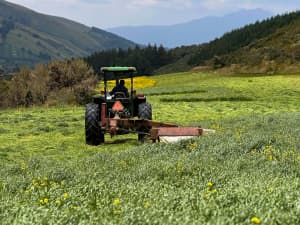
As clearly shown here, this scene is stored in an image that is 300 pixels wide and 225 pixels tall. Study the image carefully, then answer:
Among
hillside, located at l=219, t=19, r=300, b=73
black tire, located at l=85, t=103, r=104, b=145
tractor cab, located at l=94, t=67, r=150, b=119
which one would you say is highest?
hillside, located at l=219, t=19, r=300, b=73

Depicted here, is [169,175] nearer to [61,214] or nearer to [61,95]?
[61,214]

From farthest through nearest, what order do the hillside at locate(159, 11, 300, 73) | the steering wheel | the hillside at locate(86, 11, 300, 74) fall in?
the hillside at locate(86, 11, 300, 74) → the hillside at locate(159, 11, 300, 73) → the steering wheel

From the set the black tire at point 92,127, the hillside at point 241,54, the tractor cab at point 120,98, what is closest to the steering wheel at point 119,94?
the tractor cab at point 120,98

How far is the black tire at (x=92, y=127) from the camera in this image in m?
18.4

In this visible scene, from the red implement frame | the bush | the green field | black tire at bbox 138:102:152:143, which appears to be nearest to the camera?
the green field

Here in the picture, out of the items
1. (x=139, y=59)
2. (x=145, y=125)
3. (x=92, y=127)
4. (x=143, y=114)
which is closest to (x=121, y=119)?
(x=145, y=125)

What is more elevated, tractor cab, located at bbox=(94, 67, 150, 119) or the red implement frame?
tractor cab, located at bbox=(94, 67, 150, 119)

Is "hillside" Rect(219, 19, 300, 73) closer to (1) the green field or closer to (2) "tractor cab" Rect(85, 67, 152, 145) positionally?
(2) "tractor cab" Rect(85, 67, 152, 145)

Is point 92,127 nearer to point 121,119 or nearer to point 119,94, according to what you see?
point 121,119

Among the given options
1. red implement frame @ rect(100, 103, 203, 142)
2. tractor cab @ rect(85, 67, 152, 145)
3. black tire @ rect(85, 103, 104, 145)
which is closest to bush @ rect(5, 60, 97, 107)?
tractor cab @ rect(85, 67, 152, 145)

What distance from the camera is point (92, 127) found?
18.4 metres

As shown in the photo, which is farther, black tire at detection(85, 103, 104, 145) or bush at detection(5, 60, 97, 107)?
bush at detection(5, 60, 97, 107)

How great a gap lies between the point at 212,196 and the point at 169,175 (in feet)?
11.3

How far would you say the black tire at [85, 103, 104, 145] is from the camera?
18.4 metres
